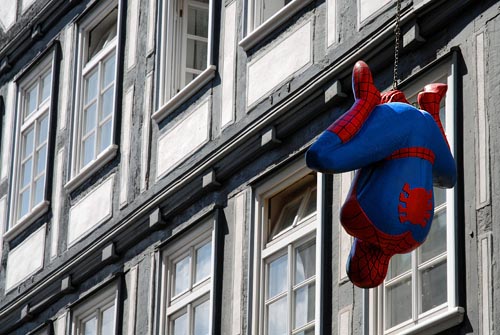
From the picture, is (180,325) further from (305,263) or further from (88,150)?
(88,150)

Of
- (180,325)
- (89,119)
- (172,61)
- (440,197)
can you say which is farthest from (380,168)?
(89,119)

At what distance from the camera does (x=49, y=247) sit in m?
20.3

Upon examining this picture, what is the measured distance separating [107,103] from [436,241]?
6840 mm

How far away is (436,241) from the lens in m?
13.8

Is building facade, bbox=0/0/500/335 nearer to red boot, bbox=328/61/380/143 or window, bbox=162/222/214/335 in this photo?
window, bbox=162/222/214/335

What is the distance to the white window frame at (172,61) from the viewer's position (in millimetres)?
17797

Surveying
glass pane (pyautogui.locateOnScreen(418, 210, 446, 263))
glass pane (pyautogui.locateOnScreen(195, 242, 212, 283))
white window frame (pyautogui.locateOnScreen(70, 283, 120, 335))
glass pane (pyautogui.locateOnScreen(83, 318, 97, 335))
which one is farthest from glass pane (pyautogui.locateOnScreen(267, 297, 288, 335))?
glass pane (pyautogui.locateOnScreen(83, 318, 97, 335))

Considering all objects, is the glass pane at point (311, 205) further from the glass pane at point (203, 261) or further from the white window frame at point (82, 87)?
the white window frame at point (82, 87)

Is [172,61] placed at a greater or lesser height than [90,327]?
greater

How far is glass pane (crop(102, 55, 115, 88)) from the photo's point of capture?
20.0 metres

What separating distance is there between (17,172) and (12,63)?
1.35m

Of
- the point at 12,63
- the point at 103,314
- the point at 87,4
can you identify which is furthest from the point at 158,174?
the point at 12,63

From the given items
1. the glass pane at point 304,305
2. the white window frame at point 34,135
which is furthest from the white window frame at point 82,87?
the glass pane at point 304,305

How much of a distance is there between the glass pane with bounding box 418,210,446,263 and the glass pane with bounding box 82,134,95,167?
661 cm
